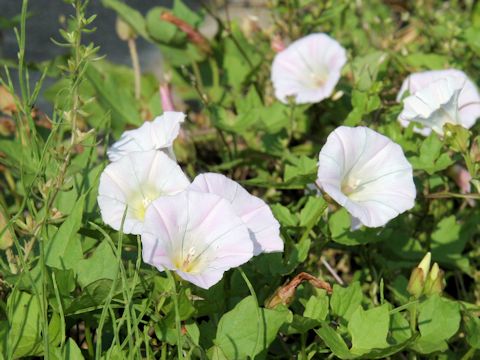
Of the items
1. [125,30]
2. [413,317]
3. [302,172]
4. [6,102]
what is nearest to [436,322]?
[413,317]

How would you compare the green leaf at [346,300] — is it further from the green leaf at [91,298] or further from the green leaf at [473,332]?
the green leaf at [91,298]

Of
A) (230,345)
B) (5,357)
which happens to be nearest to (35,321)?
(5,357)

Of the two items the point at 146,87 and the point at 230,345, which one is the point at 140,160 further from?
the point at 146,87

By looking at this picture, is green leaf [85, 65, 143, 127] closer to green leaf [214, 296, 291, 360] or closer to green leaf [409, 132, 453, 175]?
green leaf [409, 132, 453, 175]

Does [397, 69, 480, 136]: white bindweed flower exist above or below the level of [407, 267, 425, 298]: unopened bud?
above

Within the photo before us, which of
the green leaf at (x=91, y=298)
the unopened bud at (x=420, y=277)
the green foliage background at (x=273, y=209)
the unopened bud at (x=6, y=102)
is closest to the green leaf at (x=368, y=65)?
the green foliage background at (x=273, y=209)

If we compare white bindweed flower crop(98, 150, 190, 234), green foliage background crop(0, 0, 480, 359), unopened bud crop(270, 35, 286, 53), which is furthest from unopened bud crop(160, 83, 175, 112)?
white bindweed flower crop(98, 150, 190, 234)

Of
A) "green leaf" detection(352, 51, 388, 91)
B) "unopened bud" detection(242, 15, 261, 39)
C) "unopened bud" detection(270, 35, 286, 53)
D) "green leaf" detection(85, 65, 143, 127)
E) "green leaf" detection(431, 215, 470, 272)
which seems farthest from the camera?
"unopened bud" detection(242, 15, 261, 39)
